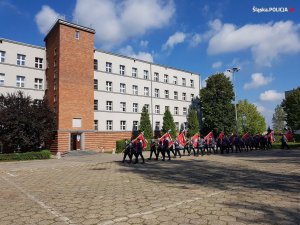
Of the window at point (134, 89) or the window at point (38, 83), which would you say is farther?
the window at point (134, 89)

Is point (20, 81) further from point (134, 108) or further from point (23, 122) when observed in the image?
point (134, 108)

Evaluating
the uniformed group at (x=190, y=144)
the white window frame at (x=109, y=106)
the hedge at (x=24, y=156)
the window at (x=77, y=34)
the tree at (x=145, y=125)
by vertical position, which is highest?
the window at (x=77, y=34)

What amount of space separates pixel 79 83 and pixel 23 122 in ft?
30.5

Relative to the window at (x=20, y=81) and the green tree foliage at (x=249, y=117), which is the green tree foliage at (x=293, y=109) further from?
the window at (x=20, y=81)

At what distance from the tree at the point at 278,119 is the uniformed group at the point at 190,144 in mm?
80596

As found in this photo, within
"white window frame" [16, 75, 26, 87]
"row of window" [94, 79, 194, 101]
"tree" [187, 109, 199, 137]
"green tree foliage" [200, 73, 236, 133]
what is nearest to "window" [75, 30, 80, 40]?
"row of window" [94, 79, 194, 101]

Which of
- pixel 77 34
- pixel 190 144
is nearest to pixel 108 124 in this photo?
pixel 77 34

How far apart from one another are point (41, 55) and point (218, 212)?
117ft

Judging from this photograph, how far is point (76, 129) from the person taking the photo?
110 ft

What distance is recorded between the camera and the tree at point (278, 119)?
4117 inches

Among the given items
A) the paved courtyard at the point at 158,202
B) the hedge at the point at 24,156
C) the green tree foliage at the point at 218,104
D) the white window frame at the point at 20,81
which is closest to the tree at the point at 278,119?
the green tree foliage at the point at 218,104

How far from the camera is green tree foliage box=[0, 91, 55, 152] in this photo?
87.1 feet

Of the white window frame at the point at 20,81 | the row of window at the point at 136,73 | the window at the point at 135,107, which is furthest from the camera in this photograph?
the window at the point at 135,107

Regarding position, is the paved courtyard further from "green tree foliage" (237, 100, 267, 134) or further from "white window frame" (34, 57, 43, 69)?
"green tree foliage" (237, 100, 267, 134)
